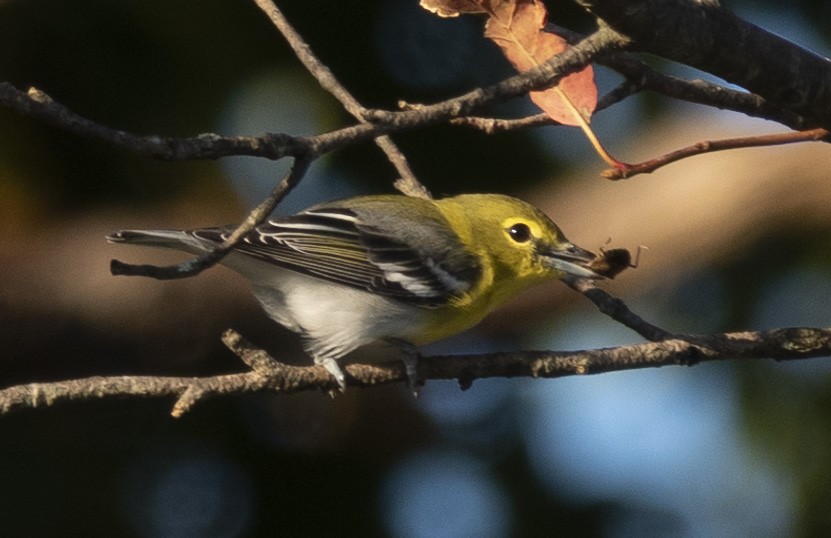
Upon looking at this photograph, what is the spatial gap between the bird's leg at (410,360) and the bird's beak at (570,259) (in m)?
0.52

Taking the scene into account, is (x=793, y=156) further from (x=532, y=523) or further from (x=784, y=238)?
(x=532, y=523)

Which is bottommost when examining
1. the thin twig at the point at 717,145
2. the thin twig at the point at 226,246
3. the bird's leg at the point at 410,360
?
the thin twig at the point at 226,246

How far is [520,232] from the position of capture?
3656mm

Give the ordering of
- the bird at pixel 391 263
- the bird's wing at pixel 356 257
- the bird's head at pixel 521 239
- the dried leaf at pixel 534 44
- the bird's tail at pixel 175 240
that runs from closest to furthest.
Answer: the dried leaf at pixel 534 44 → the bird's tail at pixel 175 240 → the bird at pixel 391 263 → the bird's wing at pixel 356 257 → the bird's head at pixel 521 239

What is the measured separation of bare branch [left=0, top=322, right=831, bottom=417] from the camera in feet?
6.07

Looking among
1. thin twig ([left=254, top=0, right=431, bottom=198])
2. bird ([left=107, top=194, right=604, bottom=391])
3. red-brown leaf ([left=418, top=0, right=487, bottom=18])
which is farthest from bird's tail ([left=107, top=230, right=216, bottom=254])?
red-brown leaf ([left=418, top=0, right=487, bottom=18])

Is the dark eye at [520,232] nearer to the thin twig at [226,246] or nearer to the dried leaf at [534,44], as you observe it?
the dried leaf at [534,44]

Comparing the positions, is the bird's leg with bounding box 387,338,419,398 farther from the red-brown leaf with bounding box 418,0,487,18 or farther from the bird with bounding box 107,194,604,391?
the red-brown leaf with bounding box 418,0,487,18

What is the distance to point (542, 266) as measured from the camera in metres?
3.57

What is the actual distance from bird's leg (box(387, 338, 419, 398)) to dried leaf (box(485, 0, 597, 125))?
0.69m

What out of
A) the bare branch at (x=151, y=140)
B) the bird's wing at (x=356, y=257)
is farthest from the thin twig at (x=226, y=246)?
the bird's wing at (x=356, y=257)

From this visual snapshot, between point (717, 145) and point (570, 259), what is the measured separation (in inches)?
51.9

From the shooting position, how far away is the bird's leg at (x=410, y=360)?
102 inches

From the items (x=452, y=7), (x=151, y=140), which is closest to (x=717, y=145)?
(x=452, y=7)
